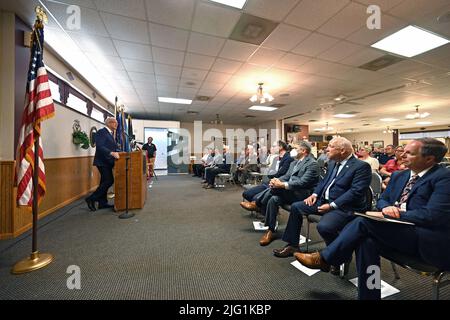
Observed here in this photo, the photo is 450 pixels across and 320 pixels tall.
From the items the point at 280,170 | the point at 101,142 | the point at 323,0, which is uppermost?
the point at 323,0

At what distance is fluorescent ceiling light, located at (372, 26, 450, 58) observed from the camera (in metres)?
2.82

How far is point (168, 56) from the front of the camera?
11.7 feet

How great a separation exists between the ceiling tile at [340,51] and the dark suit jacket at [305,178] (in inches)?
86.5

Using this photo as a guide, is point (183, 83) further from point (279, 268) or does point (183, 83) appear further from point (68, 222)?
→ point (279, 268)

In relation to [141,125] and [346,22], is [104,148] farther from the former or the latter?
[141,125]

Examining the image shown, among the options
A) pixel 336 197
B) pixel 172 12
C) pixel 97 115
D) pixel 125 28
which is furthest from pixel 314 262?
pixel 97 115

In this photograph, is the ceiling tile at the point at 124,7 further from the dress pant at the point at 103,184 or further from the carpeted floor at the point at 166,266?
the carpeted floor at the point at 166,266

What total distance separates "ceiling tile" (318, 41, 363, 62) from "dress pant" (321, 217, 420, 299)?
3.16 meters

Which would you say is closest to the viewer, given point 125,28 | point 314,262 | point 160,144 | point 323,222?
point 314,262

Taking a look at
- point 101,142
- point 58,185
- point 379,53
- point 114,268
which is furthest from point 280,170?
point 58,185

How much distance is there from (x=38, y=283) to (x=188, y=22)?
131 inches

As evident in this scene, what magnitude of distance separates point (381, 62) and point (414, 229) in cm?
401

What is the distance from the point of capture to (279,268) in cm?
179

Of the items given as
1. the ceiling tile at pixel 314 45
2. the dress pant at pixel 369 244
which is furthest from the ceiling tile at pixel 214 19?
the dress pant at pixel 369 244
